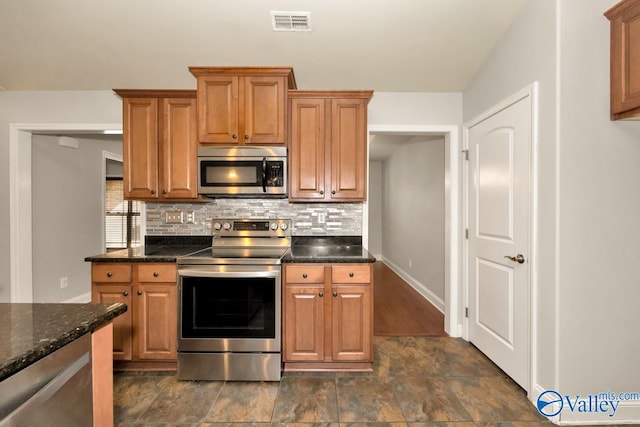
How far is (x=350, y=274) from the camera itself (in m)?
2.35

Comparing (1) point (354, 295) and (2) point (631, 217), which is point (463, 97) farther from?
(1) point (354, 295)

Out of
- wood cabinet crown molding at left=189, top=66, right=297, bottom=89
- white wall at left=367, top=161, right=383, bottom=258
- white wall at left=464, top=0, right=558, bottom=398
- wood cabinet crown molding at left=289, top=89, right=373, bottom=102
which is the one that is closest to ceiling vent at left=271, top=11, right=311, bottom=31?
wood cabinet crown molding at left=189, top=66, right=297, bottom=89

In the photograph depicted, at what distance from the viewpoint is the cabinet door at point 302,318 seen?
2338mm

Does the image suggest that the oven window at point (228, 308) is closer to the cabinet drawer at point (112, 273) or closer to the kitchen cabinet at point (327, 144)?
the cabinet drawer at point (112, 273)

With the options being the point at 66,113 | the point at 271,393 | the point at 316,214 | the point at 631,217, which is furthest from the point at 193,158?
the point at 631,217

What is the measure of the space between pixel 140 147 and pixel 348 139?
1.80 metres

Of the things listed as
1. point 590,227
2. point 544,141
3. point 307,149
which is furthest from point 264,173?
point 590,227

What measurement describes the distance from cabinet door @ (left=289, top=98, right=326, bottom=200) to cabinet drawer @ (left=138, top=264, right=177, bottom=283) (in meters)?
1.10

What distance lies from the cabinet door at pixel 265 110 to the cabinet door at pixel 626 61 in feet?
6.95

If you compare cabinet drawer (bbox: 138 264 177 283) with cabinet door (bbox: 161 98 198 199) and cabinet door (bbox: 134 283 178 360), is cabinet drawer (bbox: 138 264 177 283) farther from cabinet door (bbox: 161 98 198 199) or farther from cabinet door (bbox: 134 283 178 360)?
cabinet door (bbox: 161 98 198 199)

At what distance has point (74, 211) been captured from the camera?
13.1ft

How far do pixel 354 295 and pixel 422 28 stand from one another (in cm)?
215

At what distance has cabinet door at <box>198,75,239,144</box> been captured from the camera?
8.40 feet

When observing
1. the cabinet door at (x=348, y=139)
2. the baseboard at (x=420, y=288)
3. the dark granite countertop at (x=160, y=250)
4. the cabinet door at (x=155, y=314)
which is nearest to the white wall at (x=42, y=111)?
the dark granite countertop at (x=160, y=250)
